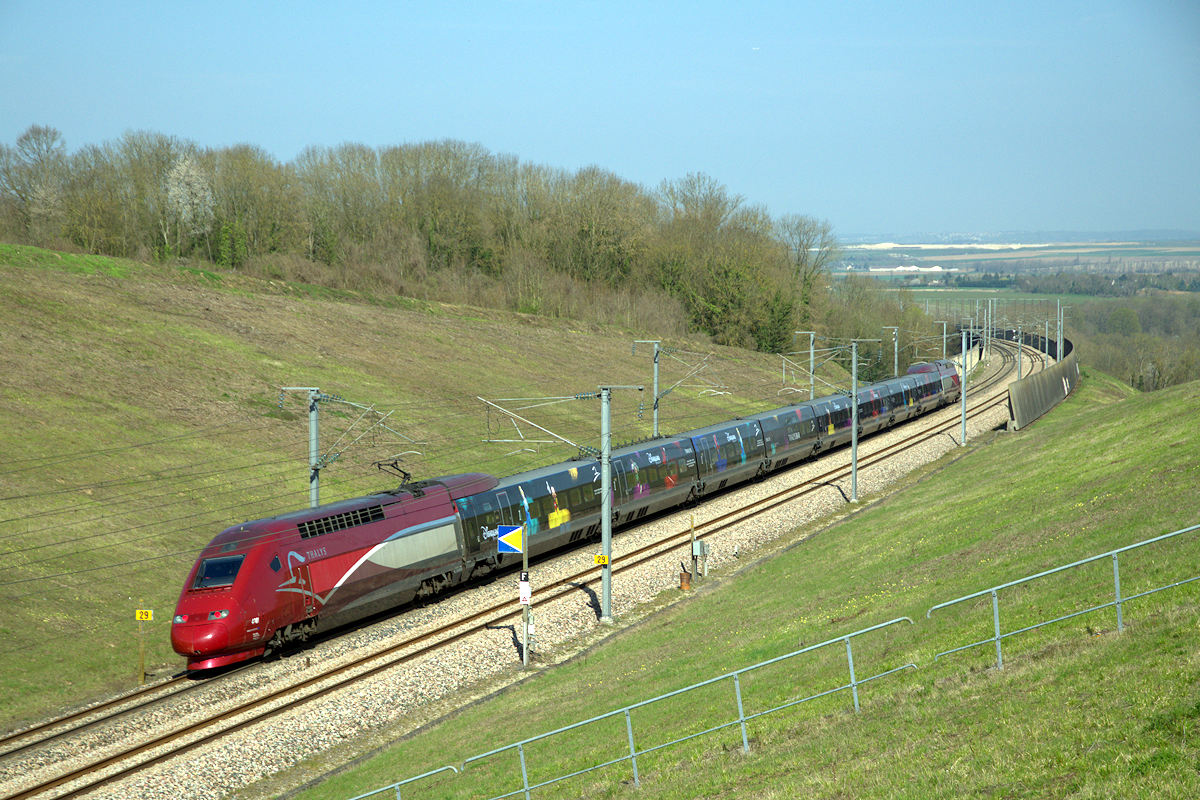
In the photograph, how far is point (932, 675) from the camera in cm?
1374

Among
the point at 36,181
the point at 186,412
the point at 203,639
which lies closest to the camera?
the point at 203,639

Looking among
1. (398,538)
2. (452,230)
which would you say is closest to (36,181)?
(452,230)

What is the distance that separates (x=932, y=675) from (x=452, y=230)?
288 ft

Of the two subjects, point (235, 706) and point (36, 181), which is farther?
point (36, 181)

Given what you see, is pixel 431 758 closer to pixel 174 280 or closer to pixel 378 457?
pixel 378 457

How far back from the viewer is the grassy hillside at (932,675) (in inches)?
404

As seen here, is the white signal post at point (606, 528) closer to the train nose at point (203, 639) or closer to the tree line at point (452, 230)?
the train nose at point (203, 639)

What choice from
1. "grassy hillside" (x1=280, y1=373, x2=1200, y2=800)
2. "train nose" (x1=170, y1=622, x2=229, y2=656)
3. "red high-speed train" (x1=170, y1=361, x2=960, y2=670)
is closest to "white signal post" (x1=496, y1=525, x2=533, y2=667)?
"grassy hillside" (x1=280, y1=373, x2=1200, y2=800)

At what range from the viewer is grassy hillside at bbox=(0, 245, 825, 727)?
91.2 ft

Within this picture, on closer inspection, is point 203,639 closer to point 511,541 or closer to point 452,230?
point 511,541

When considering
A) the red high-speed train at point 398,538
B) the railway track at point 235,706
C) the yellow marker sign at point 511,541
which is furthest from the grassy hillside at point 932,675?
the red high-speed train at point 398,538

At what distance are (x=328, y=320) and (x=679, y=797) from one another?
60.5 metres

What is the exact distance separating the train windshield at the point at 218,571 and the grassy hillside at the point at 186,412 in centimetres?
353

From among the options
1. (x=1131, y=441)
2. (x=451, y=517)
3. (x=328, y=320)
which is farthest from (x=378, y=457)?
(x=1131, y=441)
